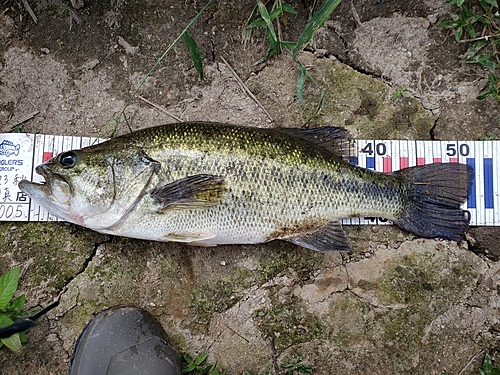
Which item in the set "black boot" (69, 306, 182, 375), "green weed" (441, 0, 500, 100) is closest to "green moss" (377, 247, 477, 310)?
"green weed" (441, 0, 500, 100)

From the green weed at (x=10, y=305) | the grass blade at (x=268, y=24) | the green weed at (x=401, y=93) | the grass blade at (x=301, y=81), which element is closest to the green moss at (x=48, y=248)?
the green weed at (x=10, y=305)

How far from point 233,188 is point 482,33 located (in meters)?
2.85

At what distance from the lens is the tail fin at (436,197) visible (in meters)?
3.70

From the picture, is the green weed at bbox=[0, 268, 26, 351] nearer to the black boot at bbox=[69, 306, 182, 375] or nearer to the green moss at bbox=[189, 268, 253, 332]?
the black boot at bbox=[69, 306, 182, 375]

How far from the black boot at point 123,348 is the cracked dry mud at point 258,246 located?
16 centimetres

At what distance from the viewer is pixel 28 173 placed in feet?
12.1

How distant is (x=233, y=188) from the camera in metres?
3.31

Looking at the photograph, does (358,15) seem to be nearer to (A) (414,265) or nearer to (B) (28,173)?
(A) (414,265)

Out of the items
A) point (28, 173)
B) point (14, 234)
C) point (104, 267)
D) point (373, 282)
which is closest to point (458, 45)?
point (373, 282)

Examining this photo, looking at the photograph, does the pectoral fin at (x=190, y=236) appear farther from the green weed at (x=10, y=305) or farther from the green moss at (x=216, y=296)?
the green weed at (x=10, y=305)

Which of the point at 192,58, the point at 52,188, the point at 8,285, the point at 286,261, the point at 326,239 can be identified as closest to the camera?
the point at 52,188

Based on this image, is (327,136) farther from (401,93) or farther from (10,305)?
(10,305)

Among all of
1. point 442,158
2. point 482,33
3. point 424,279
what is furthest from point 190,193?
point 482,33

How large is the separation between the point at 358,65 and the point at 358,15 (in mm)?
482
